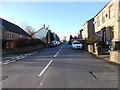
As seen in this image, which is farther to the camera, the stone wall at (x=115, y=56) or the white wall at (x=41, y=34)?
the white wall at (x=41, y=34)

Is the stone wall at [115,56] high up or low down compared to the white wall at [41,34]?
down

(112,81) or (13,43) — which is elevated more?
(13,43)

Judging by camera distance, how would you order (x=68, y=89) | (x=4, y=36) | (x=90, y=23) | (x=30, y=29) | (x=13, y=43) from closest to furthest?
(x=68, y=89)
(x=13, y=43)
(x=4, y=36)
(x=90, y=23)
(x=30, y=29)

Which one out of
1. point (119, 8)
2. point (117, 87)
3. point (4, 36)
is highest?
point (119, 8)

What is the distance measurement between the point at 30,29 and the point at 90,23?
44378 mm

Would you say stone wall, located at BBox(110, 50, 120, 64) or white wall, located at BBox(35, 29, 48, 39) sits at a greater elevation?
white wall, located at BBox(35, 29, 48, 39)

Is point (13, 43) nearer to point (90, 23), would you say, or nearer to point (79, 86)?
point (79, 86)

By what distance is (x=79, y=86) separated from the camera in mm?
4895

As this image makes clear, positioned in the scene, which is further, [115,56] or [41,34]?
[41,34]

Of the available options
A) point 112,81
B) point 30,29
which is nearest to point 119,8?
point 112,81

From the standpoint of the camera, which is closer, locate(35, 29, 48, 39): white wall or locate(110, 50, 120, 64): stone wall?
locate(110, 50, 120, 64): stone wall

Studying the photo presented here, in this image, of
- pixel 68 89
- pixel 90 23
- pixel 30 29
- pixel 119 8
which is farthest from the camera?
pixel 30 29

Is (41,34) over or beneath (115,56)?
over

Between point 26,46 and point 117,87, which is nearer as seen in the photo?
point 117,87
